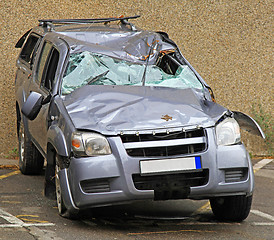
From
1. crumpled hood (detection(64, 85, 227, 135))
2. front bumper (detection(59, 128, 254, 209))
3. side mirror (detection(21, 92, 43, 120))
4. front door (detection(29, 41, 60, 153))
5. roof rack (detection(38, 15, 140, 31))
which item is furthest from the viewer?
roof rack (detection(38, 15, 140, 31))

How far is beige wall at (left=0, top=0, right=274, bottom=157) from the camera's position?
980 cm

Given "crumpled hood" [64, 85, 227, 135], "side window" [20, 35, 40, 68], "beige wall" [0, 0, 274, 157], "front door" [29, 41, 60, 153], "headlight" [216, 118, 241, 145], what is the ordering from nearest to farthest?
1. "crumpled hood" [64, 85, 227, 135]
2. "headlight" [216, 118, 241, 145]
3. "front door" [29, 41, 60, 153]
4. "side window" [20, 35, 40, 68]
5. "beige wall" [0, 0, 274, 157]

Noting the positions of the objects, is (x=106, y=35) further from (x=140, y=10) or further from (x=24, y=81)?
(x=140, y=10)

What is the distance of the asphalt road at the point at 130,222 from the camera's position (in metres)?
5.45

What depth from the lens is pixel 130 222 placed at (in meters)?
5.95

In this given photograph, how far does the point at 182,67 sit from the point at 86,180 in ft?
6.83

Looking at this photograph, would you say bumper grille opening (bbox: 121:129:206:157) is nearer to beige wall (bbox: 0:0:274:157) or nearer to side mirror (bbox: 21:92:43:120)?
side mirror (bbox: 21:92:43:120)

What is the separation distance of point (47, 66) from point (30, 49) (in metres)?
1.26

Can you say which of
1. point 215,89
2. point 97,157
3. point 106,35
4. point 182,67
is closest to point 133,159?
point 97,157

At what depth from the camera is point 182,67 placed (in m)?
6.80

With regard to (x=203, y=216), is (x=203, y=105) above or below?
above

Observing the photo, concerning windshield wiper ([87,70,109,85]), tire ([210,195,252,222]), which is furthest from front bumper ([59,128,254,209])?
windshield wiper ([87,70,109,85])

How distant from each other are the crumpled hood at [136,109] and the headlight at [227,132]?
0.08 meters

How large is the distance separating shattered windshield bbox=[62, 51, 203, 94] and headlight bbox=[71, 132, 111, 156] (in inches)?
41.9
